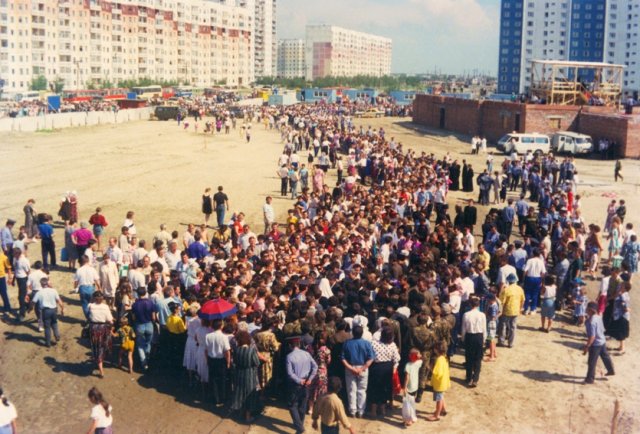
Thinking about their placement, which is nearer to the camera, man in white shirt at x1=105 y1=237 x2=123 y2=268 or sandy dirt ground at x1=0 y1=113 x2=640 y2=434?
sandy dirt ground at x1=0 y1=113 x2=640 y2=434

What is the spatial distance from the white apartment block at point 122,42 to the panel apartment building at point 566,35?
2672 inches

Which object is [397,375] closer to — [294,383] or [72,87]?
[294,383]

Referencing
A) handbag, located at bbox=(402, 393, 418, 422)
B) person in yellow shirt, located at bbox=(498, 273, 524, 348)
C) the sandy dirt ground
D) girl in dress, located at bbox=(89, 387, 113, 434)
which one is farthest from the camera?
person in yellow shirt, located at bbox=(498, 273, 524, 348)

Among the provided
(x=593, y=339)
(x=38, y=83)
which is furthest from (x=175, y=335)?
(x=38, y=83)

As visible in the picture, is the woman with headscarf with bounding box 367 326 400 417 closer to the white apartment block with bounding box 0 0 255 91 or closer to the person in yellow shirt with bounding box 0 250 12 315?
the person in yellow shirt with bounding box 0 250 12 315

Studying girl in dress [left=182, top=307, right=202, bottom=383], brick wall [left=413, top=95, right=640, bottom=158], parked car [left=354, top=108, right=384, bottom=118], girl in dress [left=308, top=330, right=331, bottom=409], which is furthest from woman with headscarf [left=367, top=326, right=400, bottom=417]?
parked car [left=354, top=108, right=384, bottom=118]

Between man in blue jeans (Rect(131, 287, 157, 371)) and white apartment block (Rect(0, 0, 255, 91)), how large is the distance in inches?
4072

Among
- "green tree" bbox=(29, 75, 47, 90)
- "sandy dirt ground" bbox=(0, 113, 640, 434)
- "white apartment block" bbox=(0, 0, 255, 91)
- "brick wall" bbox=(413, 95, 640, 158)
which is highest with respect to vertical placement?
"white apartment block" bbox=(0, 0, 255, 91)

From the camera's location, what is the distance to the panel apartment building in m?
120

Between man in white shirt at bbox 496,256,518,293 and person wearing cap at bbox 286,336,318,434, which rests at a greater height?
man in white shirt at bbox 496,256,518,293

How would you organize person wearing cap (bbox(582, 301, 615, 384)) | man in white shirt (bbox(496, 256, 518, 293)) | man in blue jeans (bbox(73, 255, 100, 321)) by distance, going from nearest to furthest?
person wearing cap (bbox(582, 301, 615, 384))
man in blue jeans (bbox(73, 255, 100, 321))
man in white shirt (bbox(496, 256, 518, 293))

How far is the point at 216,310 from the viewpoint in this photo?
32.2ft

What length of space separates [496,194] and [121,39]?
115711 mm

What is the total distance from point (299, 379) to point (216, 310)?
1676 millimetres
